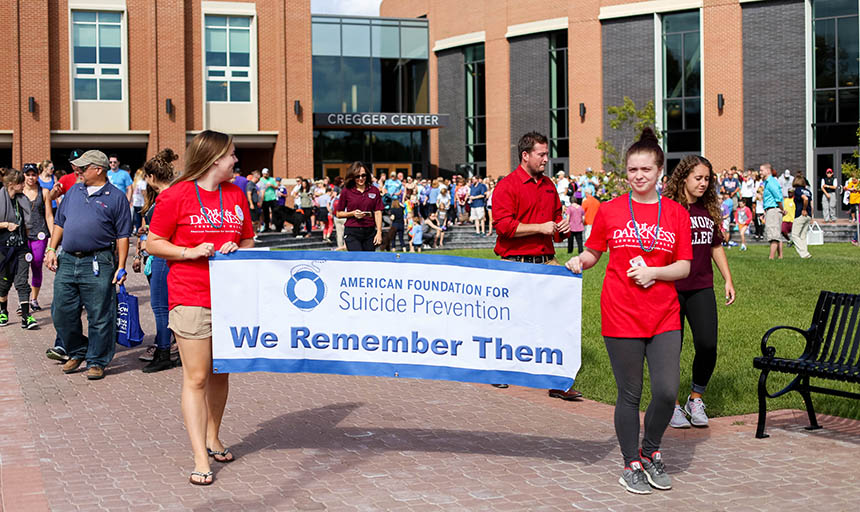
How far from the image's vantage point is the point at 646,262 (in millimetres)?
5414

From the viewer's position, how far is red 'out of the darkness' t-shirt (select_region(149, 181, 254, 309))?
5.81 m

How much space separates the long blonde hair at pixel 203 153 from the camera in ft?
19.1

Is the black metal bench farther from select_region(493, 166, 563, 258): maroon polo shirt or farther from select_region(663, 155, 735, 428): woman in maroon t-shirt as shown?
select_region(493, 166, 563, 258): maroon polo shirt

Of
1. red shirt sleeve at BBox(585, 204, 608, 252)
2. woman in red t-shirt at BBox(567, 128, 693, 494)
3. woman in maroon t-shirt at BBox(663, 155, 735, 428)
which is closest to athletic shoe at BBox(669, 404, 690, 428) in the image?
woman in maroon t-shirt at BBox(663, 155, 735, 428)

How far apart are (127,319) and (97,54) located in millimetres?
28693

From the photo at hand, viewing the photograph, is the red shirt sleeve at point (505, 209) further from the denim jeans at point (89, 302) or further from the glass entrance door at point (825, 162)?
the glass entrance door at point (825, 162)

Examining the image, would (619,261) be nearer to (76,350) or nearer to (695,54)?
(76,350)

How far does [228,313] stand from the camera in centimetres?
595

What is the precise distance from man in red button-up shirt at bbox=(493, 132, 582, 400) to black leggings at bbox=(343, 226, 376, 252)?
4094mm

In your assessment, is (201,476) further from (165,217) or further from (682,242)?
(682,242)

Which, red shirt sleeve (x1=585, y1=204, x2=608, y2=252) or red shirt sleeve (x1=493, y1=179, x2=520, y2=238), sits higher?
red shirt sleeve (x1=493, y1=179, x2=520, y2=238)

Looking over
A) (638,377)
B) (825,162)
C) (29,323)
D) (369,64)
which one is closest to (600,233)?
(638,377)

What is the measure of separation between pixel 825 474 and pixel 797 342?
521 centimetres

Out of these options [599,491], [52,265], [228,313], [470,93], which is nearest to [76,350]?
[52,265]
